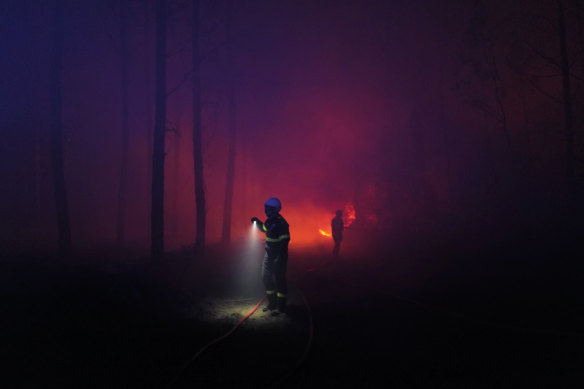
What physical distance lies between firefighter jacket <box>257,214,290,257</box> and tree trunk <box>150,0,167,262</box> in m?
6.20

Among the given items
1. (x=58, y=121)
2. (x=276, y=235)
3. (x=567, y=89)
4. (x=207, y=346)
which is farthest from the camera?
(x=567, y=89)

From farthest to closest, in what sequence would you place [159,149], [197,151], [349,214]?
[349,214], [197,151], [159,149]

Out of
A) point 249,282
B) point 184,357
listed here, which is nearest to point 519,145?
point 249,282

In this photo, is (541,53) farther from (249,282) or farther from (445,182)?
(249,282)

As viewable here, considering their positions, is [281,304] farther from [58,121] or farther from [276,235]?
[58,121]

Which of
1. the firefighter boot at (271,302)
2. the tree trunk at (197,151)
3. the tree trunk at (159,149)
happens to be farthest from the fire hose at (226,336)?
the tree trunk at (197,151)

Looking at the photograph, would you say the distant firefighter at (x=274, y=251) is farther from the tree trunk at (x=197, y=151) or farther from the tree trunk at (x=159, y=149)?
the tree trunk at (x=197, y=151)

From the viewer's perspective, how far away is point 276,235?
835 centimetres

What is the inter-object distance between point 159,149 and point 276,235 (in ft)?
22.6

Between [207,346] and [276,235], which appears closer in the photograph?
[207,346]

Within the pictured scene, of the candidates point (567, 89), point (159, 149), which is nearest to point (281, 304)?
point (159, 149)

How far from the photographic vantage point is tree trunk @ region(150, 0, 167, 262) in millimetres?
13047

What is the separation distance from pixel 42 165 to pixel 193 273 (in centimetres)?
2296

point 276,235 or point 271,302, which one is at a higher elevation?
point 276,235
